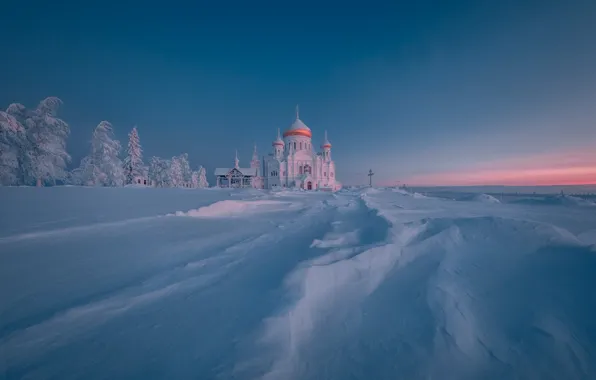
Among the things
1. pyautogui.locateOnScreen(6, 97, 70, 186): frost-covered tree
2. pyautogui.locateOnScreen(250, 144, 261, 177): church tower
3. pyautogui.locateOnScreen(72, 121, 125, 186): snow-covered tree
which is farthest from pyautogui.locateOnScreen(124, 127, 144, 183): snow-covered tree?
pyautogui.locateOnScreen(250, 144, 261, 177): church tower

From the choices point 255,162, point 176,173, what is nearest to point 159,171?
point 176,173

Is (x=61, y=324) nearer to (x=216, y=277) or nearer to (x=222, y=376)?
(x=216, y=277)

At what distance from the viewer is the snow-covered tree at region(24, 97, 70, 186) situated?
2014cm

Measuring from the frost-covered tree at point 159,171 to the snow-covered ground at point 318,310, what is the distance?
52.8 meters

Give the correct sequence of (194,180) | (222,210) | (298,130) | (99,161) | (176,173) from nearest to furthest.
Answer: (222,210)
(99,161)
(176,173)
(298,130)
(194,180)

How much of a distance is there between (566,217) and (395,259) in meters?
7.58

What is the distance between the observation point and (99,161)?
104 feet

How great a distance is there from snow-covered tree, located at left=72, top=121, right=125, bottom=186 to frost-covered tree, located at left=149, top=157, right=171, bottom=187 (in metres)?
17.8

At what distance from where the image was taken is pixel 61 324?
2516 millimetres

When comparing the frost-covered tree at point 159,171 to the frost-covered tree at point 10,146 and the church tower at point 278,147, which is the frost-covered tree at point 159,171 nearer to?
the church tower at point 278,147

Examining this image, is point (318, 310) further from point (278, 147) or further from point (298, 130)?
point (278, 147)

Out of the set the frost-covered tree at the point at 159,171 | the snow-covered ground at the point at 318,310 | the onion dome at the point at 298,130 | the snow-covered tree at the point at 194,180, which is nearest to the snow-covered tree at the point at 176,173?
the frost-covered tree at the point at 159,171

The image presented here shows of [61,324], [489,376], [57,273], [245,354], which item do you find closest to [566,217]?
[489,376]

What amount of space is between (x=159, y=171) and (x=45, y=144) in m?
31.1
